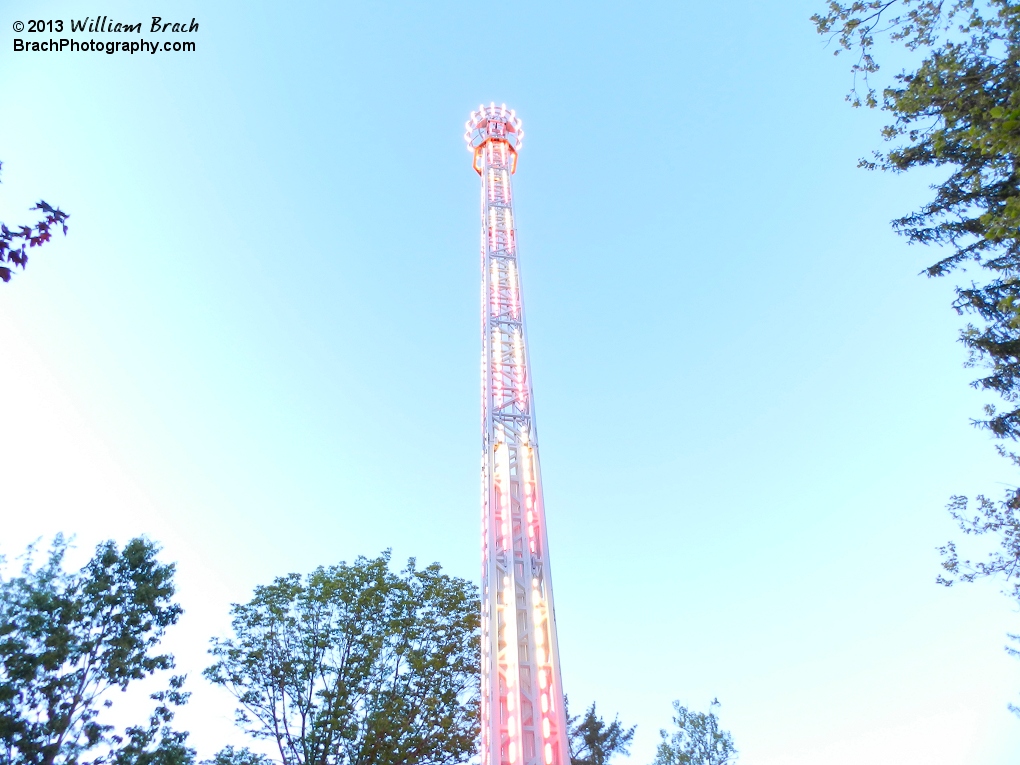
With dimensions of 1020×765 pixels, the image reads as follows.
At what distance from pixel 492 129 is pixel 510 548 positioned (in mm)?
11202

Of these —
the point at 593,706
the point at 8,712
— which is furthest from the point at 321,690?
the point at 593,706

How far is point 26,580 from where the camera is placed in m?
14.3

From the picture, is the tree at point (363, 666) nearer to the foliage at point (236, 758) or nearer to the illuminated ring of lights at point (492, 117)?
the foliage at point (236, 758)

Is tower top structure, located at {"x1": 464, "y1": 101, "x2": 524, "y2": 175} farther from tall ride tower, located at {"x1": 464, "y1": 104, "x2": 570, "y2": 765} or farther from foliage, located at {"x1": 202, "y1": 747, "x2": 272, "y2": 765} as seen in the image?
foliage, located at {"x1": 202, "y1": 747, "x2": 272, "y2": 765}

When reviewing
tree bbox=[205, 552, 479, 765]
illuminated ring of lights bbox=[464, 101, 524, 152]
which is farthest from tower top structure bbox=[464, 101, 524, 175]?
tree bbox=[205, 552, 479, 765]

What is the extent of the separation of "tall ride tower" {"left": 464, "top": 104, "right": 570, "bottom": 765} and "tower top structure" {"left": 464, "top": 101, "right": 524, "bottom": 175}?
76.7 inches

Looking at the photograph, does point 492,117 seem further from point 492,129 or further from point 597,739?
point 597,739

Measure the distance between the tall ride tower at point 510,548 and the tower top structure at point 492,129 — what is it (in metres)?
1.95

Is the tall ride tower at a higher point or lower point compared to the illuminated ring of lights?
lower

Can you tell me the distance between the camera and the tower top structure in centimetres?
1700

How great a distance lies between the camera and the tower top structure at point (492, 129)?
669 inches

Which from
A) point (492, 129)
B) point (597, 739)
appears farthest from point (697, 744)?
point (492, 129)

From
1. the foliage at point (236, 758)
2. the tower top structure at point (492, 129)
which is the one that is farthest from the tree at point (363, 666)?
the tower top structure at point (492, 129)

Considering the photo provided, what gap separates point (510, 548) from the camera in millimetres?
10875
